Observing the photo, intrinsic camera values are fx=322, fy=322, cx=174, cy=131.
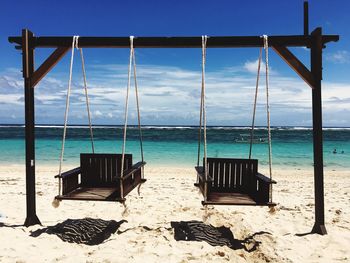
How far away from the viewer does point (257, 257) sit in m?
3.61

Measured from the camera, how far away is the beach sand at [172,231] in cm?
→ 357

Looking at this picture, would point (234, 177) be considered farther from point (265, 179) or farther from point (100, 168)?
point (100, 168)

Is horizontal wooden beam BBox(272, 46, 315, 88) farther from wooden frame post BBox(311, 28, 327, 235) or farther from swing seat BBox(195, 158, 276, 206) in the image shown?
swing seat BBox(195, 158, 276, 206)

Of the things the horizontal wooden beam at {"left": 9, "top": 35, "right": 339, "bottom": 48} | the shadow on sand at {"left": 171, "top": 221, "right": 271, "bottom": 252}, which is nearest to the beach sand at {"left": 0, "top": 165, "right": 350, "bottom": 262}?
the shadow on sand at {"left": 171, "top": 221, "right": 271, "bottom": 252}

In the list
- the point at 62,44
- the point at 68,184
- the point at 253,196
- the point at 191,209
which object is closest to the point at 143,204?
the point at 191,209

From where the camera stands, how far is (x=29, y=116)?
446cm

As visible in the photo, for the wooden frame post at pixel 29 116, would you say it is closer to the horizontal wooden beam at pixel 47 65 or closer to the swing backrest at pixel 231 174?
the horizontal wooden beam at pixel 47 65

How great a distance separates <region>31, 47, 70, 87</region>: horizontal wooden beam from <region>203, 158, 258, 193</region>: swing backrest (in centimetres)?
271

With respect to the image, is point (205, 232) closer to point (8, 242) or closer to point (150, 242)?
point (150, 242)

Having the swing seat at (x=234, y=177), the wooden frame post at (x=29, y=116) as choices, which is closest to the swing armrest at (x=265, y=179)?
the swing seat at (x=234, y=177)

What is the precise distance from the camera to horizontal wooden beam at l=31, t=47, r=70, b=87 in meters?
4.46

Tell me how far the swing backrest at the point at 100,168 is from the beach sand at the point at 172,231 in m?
0.52

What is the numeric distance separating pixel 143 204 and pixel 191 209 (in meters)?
0.91

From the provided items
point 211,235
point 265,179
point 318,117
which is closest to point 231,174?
point 265,179
